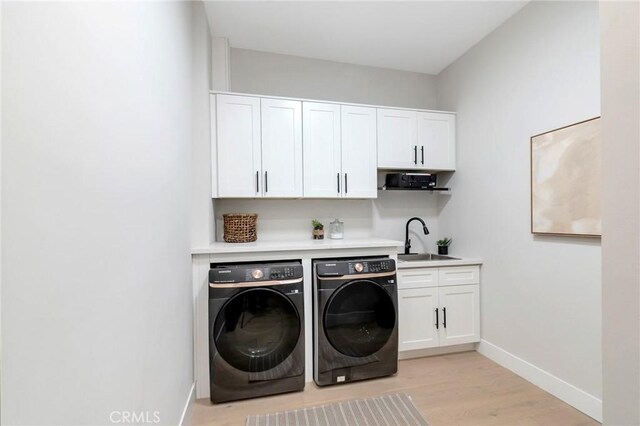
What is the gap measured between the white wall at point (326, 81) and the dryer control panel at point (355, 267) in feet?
5.98

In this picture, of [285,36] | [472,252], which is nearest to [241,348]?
[472,252]

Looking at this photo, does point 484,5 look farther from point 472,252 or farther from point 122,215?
point 122,215

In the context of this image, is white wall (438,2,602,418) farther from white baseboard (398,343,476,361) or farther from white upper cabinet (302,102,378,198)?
white upper cabinet (302,102,378,198)

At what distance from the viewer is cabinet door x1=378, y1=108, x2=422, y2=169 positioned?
292 centimetres

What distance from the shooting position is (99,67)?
79 centimetres

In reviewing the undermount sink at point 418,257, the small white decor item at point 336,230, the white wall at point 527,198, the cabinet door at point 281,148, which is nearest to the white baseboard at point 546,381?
the white wall at point 527,198

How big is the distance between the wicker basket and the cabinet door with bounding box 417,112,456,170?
1.83 metres

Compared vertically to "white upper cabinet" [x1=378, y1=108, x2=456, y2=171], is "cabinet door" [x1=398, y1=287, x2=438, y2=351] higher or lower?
lower

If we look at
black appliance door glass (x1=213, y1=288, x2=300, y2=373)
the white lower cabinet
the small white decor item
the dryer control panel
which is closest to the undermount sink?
the white lower cabinet

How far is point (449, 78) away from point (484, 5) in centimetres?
94

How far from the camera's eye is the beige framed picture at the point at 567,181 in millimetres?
1805

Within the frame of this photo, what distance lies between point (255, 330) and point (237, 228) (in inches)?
35.3

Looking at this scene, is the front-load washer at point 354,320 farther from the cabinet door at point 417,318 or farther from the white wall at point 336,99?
the white wall at point 336,99

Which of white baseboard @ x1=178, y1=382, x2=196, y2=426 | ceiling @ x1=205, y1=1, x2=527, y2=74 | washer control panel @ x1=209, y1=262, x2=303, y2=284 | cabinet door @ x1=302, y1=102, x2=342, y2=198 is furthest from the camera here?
cabinet door @ x1=302, y1=102, x2=342, y2=198
